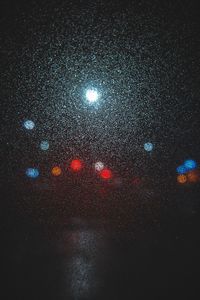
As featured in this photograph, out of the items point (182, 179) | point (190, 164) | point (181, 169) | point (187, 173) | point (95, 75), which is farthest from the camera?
point (187, 173)

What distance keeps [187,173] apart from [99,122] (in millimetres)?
3664

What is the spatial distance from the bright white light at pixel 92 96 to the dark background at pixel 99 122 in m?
0.06

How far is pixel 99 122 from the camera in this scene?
8.50 feet

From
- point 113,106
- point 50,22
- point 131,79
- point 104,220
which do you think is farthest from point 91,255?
point 50,22

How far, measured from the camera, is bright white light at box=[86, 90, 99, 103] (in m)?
2.13

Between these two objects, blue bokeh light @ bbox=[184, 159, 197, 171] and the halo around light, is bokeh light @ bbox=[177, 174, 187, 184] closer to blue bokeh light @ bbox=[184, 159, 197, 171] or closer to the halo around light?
blue bokeh light @ bbox=[184, 159, 197, 171]

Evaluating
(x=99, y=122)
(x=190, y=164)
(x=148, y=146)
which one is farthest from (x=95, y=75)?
(x=190, y=164)

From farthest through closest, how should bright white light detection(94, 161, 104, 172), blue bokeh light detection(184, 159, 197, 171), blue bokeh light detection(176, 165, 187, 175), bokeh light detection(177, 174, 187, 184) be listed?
blue bokeh light detection(176, 165, 187, 175) → bokeh light detection(177, 174, 187, 184) → blue bokeh light detection(184, 159, 197, 171) → bright white light detection(94, 161, 104, 172)

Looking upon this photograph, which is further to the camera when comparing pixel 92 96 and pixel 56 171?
pixel 56 171

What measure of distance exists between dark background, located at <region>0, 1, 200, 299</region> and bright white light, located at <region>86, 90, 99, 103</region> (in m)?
0.06

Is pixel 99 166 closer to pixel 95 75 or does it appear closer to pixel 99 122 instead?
pixel 99 122

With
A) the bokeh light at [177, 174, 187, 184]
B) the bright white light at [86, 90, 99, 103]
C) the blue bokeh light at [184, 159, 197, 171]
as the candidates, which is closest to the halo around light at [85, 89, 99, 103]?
the bright white light at [86, 90, 99, 103]

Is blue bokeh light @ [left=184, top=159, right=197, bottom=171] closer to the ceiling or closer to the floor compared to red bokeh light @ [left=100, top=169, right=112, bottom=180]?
closer to the ceiling

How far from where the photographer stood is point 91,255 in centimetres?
228
